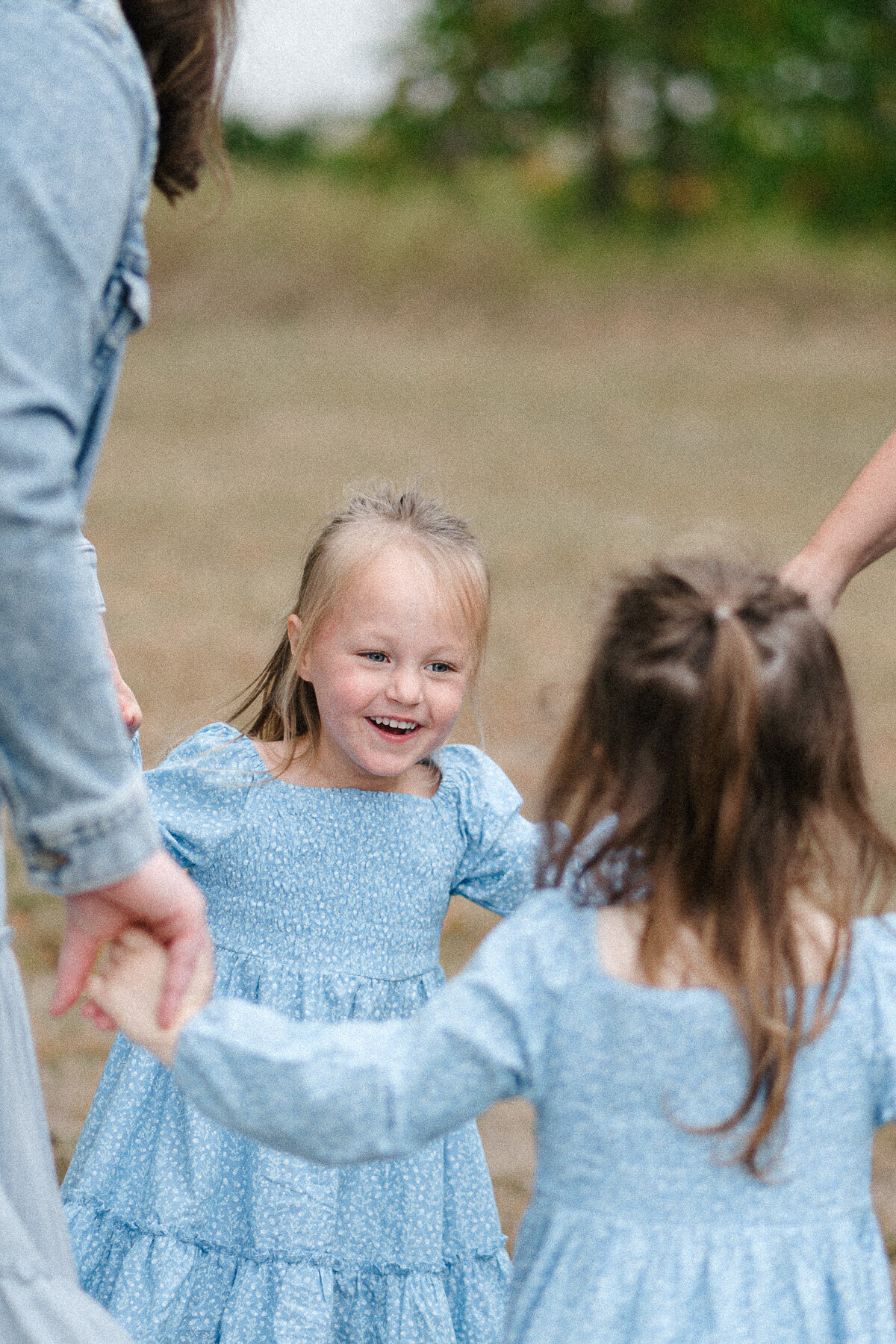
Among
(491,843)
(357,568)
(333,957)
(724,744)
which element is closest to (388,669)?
(357,568)

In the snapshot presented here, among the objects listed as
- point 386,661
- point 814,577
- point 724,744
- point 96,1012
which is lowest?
point 96,1012

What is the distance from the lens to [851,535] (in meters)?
2.29

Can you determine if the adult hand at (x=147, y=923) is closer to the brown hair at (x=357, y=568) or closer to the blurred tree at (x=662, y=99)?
the brown hair at (x=357, y=568)

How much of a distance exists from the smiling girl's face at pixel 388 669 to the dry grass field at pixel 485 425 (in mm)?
253

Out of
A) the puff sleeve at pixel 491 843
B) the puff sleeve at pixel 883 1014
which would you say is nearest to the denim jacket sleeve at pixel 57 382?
the puff sleeve at pixel 883 1014

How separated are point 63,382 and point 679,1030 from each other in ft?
2.45

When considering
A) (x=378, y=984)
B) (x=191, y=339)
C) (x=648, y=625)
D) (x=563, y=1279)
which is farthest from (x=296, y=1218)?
(x=191, y=339)

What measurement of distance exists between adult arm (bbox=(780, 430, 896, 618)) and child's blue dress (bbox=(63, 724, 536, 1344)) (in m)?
0.51

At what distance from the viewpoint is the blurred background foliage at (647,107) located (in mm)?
27375

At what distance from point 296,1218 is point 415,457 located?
11160mm

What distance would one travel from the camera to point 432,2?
28422 millimetres

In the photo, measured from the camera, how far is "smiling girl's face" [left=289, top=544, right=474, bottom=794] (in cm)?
220

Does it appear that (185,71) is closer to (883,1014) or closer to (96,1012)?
(96,1012)

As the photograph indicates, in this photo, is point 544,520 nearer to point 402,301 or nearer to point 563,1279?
point 563,1279
